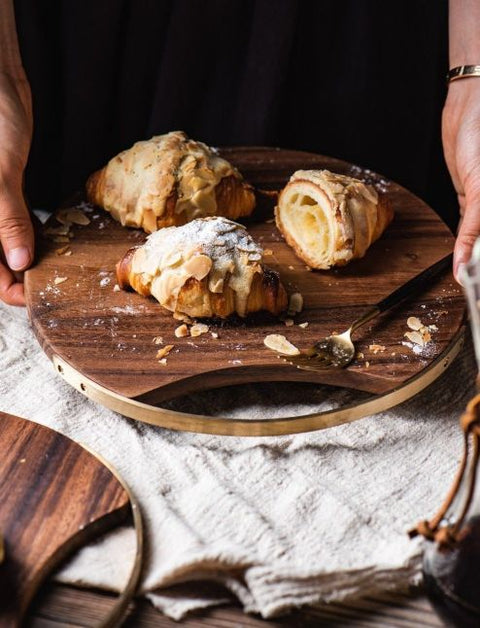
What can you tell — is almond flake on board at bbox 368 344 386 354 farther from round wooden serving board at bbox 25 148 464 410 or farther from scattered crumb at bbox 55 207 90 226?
scattered crumb at bbox 55 207 90 226

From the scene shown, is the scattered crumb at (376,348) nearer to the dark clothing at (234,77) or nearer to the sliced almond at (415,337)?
the sliced almond at (415,337)

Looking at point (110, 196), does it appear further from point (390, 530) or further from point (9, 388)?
point (390, 530)

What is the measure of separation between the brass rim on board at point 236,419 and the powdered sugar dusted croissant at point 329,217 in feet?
1.00

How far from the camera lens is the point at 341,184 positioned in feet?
5.16

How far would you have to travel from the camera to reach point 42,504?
3.65ft

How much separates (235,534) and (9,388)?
1.58 ft

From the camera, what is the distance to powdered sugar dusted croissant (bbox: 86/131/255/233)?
1595mm

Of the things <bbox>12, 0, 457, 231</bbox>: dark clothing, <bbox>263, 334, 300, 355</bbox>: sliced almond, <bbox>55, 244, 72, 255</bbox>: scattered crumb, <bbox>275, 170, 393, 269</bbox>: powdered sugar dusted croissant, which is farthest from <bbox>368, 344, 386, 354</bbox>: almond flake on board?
<bbox>12, 0, 457, 231</bbox>: dark clothing

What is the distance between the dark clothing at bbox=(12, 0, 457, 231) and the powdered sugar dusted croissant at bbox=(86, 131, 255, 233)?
1.08 feet

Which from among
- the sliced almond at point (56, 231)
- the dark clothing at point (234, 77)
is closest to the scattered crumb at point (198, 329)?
the sliced almond at point (56, 231)

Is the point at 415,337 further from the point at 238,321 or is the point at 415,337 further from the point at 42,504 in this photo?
the point at 42,504

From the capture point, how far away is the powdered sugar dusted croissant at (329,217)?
153 centimetres

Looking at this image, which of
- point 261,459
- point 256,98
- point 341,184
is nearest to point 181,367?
point 261,459

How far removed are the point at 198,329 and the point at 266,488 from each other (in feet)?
1.00
